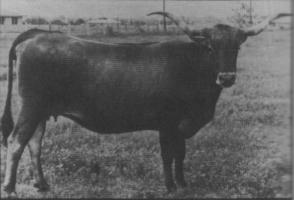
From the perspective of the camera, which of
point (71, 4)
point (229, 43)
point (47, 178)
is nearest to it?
point (229, 43)

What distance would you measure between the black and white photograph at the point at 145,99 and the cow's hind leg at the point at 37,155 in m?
0.01

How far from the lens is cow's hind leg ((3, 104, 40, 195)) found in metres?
4.46

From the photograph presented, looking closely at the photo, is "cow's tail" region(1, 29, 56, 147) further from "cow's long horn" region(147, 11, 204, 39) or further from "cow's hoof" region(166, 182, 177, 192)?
"cow's hoof" region(166, 182, 177, 192)

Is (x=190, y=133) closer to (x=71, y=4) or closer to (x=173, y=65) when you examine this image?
(x=173, y=65)

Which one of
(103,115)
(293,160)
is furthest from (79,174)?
(293,160)

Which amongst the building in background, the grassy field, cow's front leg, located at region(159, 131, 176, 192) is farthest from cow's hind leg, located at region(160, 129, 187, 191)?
the building in background

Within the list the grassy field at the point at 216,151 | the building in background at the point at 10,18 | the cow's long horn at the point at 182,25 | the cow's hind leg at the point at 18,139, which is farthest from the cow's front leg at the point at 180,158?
the building in background at the point at 10,18

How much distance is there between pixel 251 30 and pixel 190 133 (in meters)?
1.43

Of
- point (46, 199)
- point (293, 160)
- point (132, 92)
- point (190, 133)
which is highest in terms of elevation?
point (132, 92)

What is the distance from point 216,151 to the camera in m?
5.12

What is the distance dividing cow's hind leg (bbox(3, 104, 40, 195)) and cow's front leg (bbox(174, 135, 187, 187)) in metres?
1.69

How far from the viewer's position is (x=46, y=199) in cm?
455

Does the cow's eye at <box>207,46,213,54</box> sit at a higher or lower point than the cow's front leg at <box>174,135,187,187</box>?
higher

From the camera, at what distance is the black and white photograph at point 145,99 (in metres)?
4.58
